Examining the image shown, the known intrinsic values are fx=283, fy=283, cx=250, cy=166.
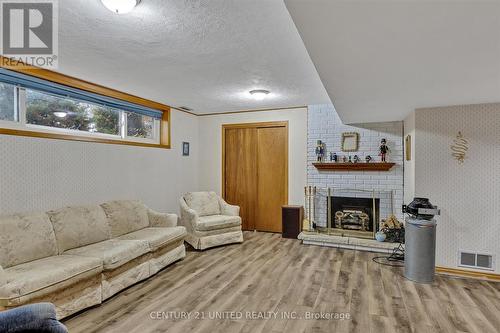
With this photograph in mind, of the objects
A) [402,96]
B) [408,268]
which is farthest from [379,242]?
[402,96]

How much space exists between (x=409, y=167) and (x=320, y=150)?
1.43 meters

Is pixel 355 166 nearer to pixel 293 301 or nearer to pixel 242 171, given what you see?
pixel 242 171

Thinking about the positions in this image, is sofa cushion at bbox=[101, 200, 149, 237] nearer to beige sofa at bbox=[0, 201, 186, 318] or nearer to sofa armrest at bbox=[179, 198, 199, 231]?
beige sofa at bbox=[0, 201, 186, 318]

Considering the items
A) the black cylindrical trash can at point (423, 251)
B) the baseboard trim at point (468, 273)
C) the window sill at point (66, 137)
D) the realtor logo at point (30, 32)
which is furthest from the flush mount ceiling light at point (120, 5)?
the baseboard trim at point (468, 273)

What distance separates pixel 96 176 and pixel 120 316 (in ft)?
6.17

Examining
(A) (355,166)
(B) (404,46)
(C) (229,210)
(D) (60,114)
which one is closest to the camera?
(B) (404,46)

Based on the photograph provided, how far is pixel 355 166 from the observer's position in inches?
187

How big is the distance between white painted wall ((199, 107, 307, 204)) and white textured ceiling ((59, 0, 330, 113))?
114 cm

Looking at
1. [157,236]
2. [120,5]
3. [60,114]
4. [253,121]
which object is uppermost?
[120,5]

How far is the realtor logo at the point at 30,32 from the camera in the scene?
190 centimetres

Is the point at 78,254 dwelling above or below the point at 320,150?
below

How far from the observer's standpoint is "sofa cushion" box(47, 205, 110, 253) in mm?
2900

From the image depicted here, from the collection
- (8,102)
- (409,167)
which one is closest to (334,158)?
(409,167)

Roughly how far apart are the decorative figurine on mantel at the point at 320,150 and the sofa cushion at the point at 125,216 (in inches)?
117
